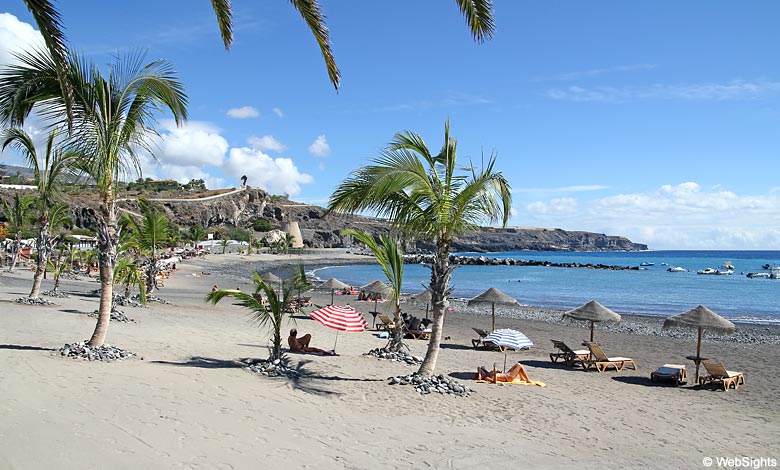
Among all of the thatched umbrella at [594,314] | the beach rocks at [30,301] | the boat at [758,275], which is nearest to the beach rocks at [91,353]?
the beach rocks at [30,301]

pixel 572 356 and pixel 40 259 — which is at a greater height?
pixel 40 259

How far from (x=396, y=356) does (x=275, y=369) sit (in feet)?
11.2

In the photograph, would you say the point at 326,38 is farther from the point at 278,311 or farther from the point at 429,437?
the point at 278,311

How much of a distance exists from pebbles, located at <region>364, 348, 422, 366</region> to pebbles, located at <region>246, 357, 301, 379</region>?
9.24 ft

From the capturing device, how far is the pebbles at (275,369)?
29.7 ft

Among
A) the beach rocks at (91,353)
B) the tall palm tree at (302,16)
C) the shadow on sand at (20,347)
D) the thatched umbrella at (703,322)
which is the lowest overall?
the shadow on sand at (20,347)

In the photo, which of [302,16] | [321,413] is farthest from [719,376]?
[302,16]

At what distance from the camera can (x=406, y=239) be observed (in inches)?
366

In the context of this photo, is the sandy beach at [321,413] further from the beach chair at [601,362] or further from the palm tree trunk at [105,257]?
the palm tree trunk at [105,257]

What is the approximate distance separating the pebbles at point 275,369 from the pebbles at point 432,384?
1709mm

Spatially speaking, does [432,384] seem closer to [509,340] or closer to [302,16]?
[509,340]

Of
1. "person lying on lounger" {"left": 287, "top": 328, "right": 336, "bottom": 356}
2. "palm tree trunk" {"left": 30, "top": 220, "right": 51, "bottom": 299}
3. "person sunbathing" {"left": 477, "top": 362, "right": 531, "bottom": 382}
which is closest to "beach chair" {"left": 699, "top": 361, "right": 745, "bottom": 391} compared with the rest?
"person sunbathing" {"left": 477, "top": 362, "right": 531, "bottom": 382}

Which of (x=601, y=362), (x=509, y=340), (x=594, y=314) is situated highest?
(x=594, y=314)

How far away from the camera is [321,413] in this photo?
7.11 metres
